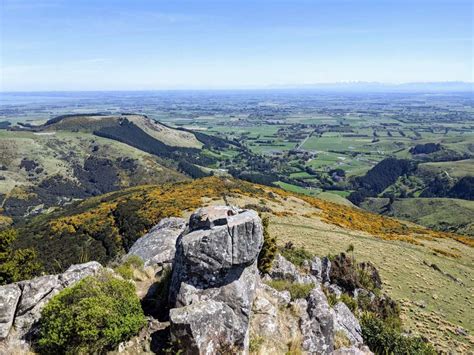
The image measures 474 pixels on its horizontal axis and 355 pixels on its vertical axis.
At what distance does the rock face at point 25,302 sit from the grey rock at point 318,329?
9.22 m

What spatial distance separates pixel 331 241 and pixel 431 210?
126m

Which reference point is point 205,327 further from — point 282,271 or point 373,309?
point 373,309

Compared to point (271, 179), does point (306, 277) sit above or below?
above

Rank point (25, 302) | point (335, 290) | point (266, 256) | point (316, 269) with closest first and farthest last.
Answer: point (25, 302)
point (266, 256)
point (335, 290)
point (316, 269)

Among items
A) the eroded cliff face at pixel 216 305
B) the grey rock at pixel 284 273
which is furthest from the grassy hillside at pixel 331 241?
the eroded cliff face at pixel 216 305

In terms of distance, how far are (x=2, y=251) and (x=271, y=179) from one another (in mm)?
171141

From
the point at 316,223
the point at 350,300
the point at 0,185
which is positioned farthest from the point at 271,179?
the point at 350,300

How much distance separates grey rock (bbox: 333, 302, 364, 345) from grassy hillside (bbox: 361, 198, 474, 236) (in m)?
110

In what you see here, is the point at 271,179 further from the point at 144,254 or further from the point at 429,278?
the point at 144,254

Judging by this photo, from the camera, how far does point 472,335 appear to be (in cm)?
2562

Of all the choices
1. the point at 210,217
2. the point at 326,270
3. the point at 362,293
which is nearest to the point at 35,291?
the point at 210,217

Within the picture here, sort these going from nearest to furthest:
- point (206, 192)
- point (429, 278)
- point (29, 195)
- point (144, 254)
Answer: point (144, 254)
point (429, 278)
point (206, 192)
point (29, 195)

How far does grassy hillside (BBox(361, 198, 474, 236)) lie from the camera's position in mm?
127000

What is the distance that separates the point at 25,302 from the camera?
1276 centimetres
